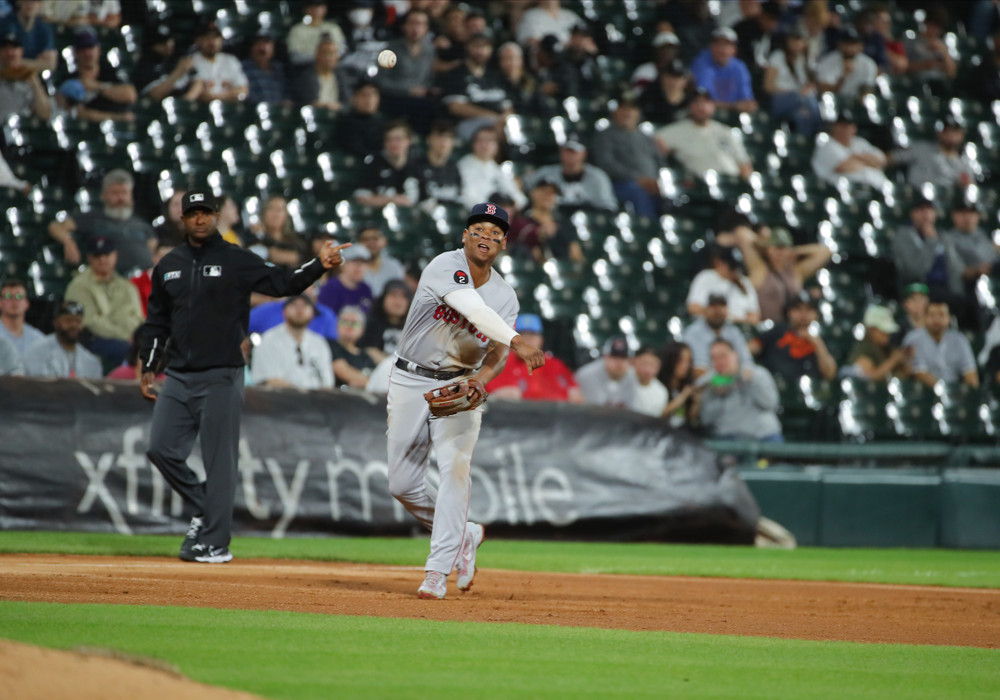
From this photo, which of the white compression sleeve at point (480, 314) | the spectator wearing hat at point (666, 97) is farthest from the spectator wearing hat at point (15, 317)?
the spectator wearing hat at point (666, 97)

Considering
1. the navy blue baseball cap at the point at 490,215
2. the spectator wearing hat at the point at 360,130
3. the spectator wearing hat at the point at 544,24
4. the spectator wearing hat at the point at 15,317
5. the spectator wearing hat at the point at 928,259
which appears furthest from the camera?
the spectator wearing hat at the point at 544,24

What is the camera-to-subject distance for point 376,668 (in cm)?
410

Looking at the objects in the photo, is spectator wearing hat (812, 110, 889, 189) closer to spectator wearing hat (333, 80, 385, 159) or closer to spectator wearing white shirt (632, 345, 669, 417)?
spectator wearing white shirt (632, 345, 669, 417)

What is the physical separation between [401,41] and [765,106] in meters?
5.48

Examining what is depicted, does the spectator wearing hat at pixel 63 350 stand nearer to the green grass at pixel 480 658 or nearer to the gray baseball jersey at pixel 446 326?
the gray baseball jersey at pixel 446 326

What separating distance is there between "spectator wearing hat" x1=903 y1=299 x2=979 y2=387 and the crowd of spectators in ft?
0.10

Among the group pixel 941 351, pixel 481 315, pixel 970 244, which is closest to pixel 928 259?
pixel 970 244

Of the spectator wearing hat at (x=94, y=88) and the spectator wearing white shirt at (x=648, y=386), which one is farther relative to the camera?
the spectator wearing hat at (x=94, y=88)

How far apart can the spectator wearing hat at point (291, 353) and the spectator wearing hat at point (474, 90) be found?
4653 millimetres

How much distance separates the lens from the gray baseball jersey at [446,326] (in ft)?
20.1

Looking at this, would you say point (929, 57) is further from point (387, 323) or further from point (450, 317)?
point (450, 317)

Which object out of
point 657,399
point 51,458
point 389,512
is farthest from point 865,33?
point 51,458

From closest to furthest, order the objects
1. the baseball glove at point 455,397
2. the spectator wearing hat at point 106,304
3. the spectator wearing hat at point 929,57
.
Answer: the baseball glove at point 455,397 < the spectator wearing hat at point 106,304 < the spectator wearing hat at point 929,57

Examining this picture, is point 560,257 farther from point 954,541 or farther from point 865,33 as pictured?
point 865,33
